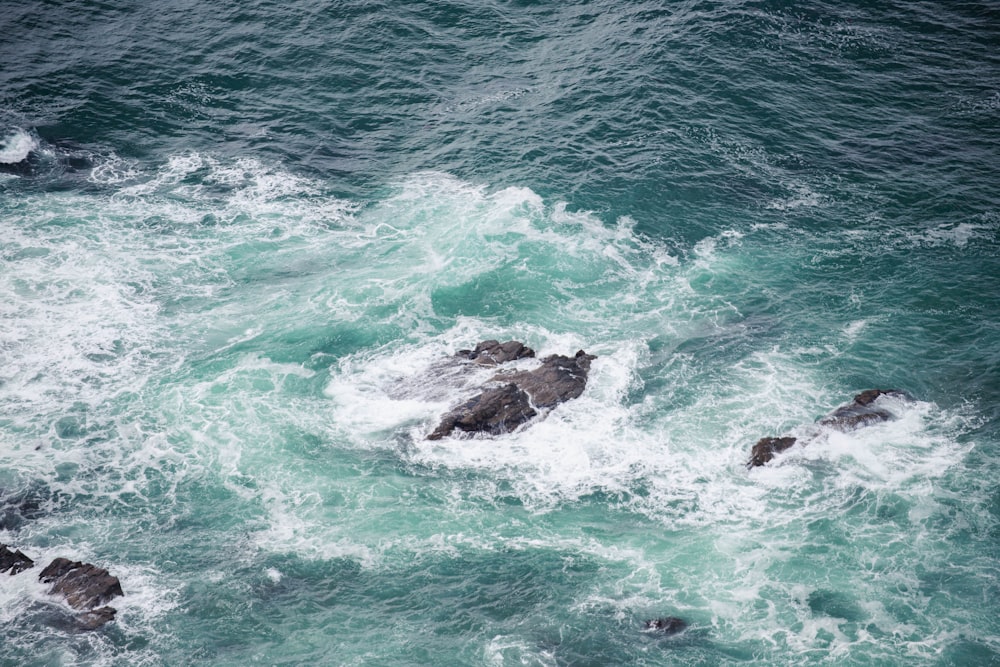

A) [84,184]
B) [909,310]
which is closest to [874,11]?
[909,310]

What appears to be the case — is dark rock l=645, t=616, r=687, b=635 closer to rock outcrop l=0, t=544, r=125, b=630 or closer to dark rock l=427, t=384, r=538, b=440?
dark rock l=427, t=384, r=538, b=440

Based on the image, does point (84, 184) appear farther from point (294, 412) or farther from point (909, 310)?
point (909, 310)

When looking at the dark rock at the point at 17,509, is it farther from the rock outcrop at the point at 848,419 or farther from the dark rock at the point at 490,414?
the rock outcrop at the point at 848,419

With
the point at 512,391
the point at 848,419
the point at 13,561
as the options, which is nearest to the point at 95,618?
the point at 13,561

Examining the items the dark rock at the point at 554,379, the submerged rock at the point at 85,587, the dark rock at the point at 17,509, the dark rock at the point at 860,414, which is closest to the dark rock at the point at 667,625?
the dark rock at the point at 554,379

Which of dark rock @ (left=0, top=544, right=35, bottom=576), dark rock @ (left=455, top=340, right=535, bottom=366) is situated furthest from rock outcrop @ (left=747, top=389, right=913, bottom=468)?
dark rock @ (left=0, top=544, right=35, bottom=576)

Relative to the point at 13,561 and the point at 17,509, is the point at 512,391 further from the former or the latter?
the point at 17,509
